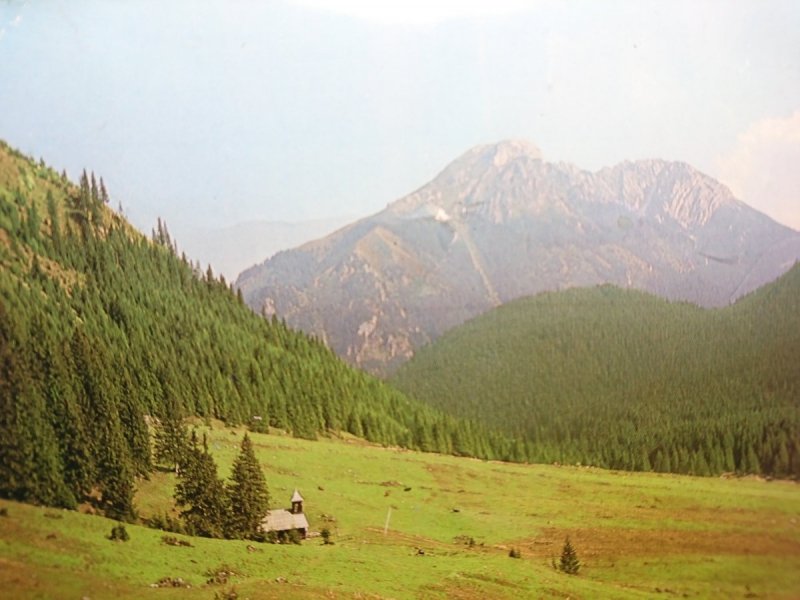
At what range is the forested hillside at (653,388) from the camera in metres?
21.0

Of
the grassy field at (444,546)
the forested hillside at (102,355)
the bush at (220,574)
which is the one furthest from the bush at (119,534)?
the bush at (220,574)

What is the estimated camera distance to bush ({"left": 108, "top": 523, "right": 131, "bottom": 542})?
52.5 ft

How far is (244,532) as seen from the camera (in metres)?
17.8

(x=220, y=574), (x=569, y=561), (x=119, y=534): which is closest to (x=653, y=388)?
(x=569, y=561)

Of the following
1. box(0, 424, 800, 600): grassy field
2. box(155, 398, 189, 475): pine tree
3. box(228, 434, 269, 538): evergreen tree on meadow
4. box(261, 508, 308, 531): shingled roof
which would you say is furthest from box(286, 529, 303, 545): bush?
box(155, 398, 189, 475): pine tree

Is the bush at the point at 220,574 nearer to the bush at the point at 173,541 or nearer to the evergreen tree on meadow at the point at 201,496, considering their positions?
the bush at the point at 173,541

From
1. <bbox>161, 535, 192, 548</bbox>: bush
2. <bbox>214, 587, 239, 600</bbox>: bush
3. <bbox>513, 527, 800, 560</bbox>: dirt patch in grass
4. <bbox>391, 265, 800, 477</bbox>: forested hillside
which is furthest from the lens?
<bbox>391, 265, 800, 477</bbox>: forested hillside

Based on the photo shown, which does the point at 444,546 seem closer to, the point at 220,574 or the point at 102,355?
the point at 220,574

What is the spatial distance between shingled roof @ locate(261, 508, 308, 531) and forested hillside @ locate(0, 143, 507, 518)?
3.50 metres

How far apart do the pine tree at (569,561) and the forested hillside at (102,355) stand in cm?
1010

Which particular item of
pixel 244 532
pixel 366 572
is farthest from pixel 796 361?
pixel 244 532

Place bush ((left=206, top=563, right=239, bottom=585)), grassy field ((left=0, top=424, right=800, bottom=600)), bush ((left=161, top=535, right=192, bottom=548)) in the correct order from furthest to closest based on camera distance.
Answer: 1. bush ((left=161, top=535, right=192, bottom=548))
2. bush ((left=206, top=563, right=239, bottom=585))
3. grassy field ((left=0, top=424, right=800, bottom=600))

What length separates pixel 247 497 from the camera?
1808cm

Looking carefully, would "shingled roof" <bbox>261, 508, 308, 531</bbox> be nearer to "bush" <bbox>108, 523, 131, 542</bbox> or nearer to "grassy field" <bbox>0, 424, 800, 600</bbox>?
"grassy field" <bbox>0, 424, 800, 600</bbox>
